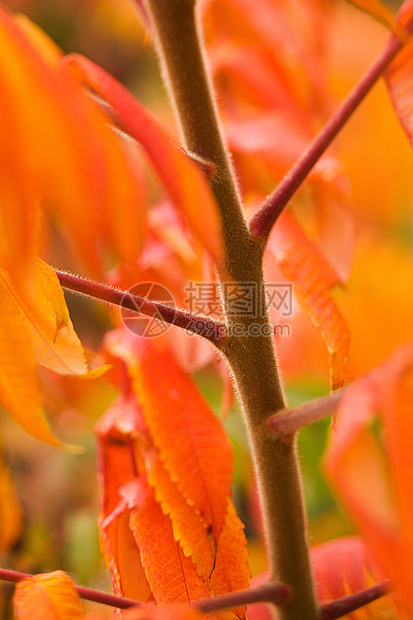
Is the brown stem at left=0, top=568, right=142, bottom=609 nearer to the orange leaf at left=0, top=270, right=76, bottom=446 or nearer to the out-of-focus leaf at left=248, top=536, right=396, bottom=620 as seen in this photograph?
the orange leaf at left=0, top=270, right=76, bottom=446

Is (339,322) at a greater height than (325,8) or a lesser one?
lesser

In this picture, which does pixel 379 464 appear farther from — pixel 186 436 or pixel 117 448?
pixel 117 448

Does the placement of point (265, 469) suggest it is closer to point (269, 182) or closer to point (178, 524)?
point (178, 524)

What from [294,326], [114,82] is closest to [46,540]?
[294,326]

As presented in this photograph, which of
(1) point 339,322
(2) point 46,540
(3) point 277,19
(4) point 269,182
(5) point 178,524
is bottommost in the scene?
(2) point 46,540

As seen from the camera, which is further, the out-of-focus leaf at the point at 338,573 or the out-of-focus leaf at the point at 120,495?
the out-of-focus leaf at the point at 338,573

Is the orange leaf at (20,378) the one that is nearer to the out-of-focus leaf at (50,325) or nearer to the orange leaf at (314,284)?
the out-of-focus leaf at (50,325)

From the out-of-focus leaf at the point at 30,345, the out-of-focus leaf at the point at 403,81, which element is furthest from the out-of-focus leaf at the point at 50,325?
the out-of-focus leaf at the point at 403,81
